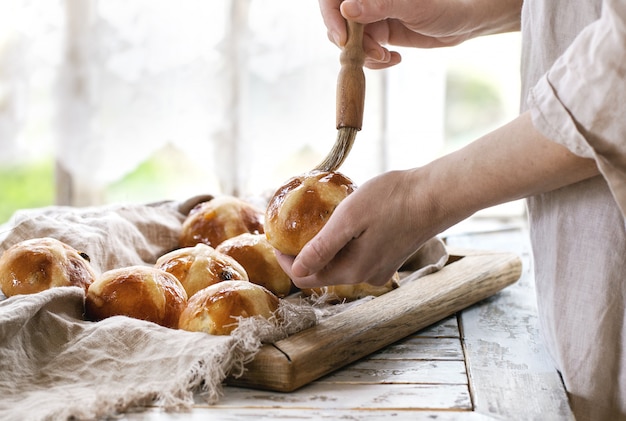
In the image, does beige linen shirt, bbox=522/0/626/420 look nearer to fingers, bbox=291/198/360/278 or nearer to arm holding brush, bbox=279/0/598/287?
arm holding brush, bbox=279/0/598/287

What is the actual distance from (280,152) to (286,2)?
2.15 feet

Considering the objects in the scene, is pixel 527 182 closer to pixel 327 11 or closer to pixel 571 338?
pixel 571 338

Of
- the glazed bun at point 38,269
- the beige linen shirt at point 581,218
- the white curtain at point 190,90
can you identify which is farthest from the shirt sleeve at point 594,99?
the white curtain at point 190,90

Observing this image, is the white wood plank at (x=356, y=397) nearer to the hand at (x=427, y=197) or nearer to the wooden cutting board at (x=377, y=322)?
the wooden cutting board at (x=377, y=322)

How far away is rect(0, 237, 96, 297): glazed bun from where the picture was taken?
3.71ft

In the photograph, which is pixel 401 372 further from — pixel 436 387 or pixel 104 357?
pixel 104 357

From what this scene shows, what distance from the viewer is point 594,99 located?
766 mm

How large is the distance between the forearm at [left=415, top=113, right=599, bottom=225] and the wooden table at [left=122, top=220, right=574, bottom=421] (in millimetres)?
194

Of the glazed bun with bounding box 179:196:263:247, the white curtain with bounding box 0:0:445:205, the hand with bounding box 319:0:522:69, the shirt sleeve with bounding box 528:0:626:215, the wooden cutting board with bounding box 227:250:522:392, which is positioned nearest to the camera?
the shirt sleeve with bounding box 528:0:626:215

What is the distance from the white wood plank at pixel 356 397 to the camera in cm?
83

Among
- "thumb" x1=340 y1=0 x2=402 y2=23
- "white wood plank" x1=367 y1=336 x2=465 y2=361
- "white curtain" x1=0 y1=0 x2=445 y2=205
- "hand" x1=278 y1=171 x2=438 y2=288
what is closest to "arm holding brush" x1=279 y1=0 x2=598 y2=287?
"hand" x1=278 y1=171 x2=438 y2=288

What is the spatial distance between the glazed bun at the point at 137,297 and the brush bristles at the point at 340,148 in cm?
29

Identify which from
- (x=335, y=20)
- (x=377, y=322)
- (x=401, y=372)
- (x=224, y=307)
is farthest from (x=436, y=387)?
(x=335, y=20)

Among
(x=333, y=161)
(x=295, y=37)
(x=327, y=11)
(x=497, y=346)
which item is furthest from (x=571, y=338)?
(x=295, y=37)
